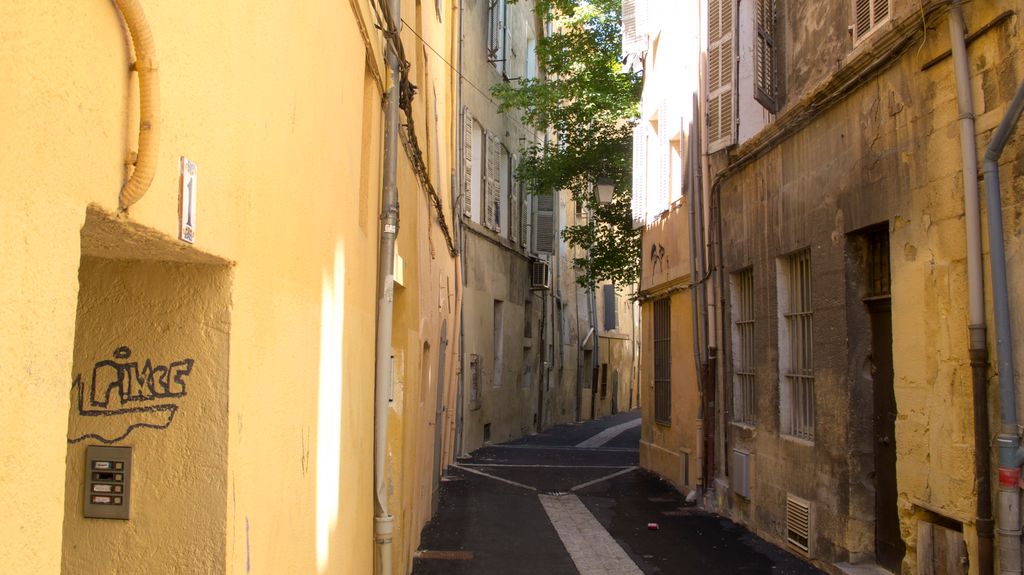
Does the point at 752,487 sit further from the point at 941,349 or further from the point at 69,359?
the point at 69,359

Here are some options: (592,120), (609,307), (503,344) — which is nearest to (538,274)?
(503,344)

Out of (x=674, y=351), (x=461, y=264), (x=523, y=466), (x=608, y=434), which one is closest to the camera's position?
(x=674, y=351)

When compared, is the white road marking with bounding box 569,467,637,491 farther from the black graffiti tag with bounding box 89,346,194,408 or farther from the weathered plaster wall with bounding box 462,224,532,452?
the black graffiti tag with bounding box 89,346,194,408

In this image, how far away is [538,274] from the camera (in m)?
24.3

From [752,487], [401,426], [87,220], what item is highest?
[87,220]

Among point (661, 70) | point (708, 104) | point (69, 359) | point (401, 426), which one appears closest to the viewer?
point (69, 359)

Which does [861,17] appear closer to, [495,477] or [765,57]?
[765,57]

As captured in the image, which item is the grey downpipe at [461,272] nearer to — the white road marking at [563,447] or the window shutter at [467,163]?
the window shutter at [467,163]

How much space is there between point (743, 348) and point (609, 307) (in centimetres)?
2413

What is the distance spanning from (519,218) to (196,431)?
2089 centimetres

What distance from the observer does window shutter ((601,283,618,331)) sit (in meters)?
34.5

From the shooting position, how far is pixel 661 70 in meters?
15.5

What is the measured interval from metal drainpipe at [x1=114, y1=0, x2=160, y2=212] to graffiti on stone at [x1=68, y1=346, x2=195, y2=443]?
0.73 meters

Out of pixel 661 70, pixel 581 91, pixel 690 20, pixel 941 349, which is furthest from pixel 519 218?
pixel 941 349
